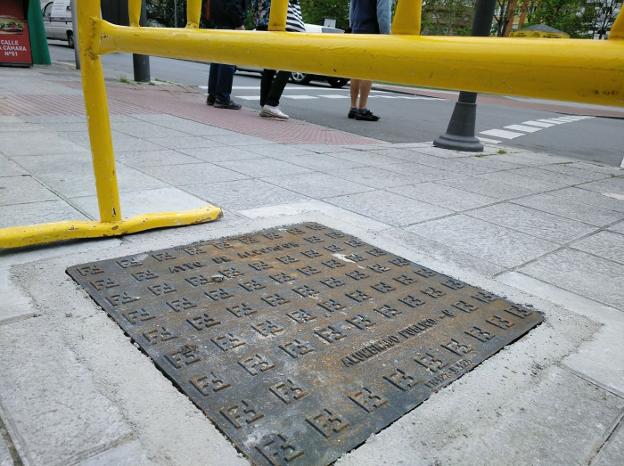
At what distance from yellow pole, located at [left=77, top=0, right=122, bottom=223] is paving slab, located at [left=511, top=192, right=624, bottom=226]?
119 inches

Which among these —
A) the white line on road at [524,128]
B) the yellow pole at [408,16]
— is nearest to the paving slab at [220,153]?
the yellow pole at [408,16]

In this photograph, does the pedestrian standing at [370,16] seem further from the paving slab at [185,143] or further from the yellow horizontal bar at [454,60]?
the yellow horizontal bar at [454,60]

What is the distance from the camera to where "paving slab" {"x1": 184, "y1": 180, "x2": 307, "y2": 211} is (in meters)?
3.22

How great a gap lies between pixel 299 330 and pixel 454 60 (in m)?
1.06

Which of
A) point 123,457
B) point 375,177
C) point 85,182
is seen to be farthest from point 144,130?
point 123,457

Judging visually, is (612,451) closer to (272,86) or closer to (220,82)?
(272,86)

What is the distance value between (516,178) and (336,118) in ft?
13.3

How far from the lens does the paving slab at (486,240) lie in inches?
108

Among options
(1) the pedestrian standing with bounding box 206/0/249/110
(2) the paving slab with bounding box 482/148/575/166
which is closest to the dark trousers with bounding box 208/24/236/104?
(1) the pedestrian standing with bounding box 206/0/249/110

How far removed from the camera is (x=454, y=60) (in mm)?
1193

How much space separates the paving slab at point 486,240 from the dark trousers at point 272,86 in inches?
159

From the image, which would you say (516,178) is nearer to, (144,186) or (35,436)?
(144,186)

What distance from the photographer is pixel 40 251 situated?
2.29 m

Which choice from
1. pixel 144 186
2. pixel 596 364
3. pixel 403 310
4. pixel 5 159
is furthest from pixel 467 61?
pixel 5 159
